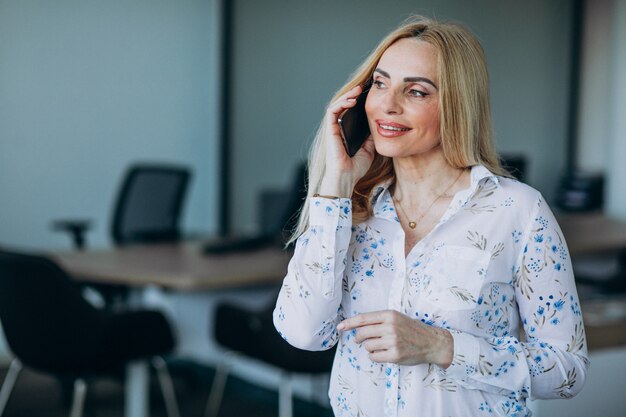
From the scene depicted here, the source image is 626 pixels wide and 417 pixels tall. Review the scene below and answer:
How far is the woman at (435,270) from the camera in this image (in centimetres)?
153

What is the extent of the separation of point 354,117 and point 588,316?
4.65 feet

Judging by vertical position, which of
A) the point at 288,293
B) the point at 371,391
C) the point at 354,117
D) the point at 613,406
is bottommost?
the point at 613,406

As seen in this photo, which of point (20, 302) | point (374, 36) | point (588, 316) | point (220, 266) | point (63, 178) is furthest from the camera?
point (374, 36)

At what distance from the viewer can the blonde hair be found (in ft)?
5.17

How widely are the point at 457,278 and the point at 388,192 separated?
26 cm

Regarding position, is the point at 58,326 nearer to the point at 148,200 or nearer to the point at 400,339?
the point at 148,200

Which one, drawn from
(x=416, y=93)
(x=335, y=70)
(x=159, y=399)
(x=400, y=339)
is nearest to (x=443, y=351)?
(x=400, y=339)

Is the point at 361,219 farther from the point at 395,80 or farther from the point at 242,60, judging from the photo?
the point at 242,60

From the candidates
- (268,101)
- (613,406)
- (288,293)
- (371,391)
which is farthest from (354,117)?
(268,101)

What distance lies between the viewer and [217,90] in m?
6.30

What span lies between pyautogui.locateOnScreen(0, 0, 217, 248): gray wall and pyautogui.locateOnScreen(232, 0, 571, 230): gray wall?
0.28m

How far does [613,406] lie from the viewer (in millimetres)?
2564

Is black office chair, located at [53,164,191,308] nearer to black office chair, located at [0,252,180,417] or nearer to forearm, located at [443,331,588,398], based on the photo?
black office chair, located at [0,252,180,417]

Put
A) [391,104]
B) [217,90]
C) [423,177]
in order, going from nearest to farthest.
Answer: [391,104]
[423,177]
[217,90]
